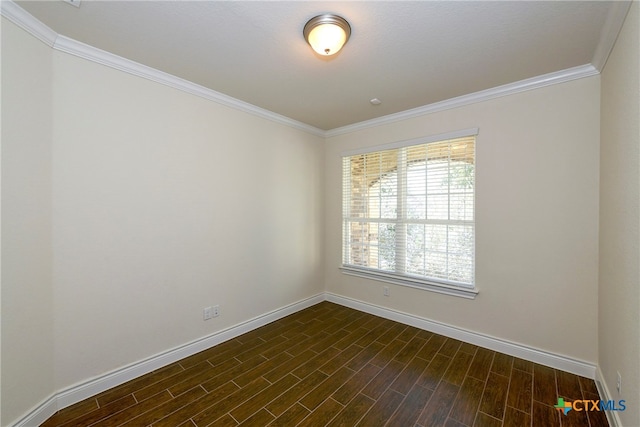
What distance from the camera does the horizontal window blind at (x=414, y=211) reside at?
2.91m

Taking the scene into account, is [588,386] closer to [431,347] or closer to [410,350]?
[431,347]

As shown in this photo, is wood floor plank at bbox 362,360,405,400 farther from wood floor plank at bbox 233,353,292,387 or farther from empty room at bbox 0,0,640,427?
wood floor plank at bbox 233,353,292,387

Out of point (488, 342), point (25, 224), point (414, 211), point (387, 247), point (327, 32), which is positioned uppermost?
point (327, 32)

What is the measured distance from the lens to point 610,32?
173 cm

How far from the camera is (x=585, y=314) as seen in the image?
7.43 feet

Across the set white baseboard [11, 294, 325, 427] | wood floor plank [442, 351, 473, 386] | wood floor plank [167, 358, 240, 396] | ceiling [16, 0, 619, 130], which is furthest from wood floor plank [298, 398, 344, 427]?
ceiling [16, 0, 619, 130]

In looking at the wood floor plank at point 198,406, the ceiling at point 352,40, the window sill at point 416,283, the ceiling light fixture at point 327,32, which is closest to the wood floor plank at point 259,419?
the wood floor plank at point 198,406

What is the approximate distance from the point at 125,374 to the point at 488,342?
3.44 meters

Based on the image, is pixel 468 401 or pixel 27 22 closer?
pixel 27 22

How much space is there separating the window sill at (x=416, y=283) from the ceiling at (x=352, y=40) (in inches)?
84.1

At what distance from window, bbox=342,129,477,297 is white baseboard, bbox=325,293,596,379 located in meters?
0.43

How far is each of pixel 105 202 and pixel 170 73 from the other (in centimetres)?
129

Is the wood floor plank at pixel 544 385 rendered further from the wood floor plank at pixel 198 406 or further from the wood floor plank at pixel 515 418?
the wood floor plank at pixel 198 406

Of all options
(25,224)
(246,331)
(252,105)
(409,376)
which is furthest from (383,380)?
(252,105)
